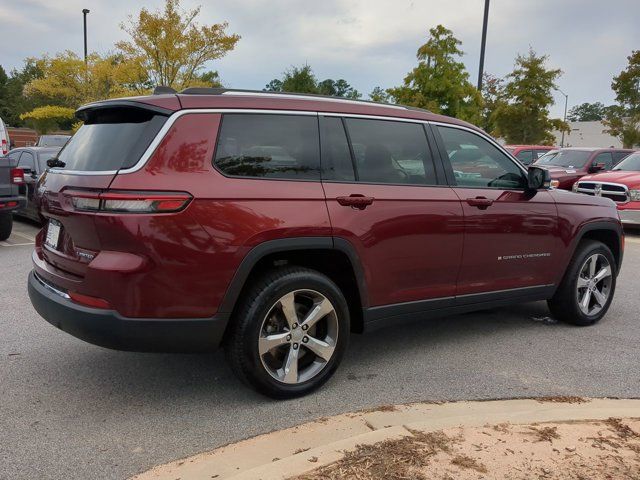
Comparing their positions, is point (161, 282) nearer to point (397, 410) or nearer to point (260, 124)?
point (260, 124)

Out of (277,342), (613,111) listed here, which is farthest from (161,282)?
(613,111)

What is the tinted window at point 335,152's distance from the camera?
370 centimetres

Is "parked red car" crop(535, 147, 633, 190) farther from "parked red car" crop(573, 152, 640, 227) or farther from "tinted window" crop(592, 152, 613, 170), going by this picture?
"parked red car" crop(573, 152, 640, 227)

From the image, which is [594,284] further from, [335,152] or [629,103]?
[629,103]

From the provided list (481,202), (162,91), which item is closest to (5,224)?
(162,91)

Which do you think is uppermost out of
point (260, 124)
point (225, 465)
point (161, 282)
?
point (260, 124)

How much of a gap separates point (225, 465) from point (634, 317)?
4.57 m

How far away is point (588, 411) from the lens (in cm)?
341

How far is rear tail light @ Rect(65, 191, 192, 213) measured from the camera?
3.02 meters

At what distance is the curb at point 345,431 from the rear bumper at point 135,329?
61 centimetres

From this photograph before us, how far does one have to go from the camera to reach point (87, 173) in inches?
128

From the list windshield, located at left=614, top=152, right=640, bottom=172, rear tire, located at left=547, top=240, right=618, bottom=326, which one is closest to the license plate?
rear tire, located at left=547, top=240, right=618, bottom=326

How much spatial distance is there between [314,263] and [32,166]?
9351 mm

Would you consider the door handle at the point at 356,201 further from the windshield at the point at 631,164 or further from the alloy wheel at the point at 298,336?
the windshield at the point at 631,164
